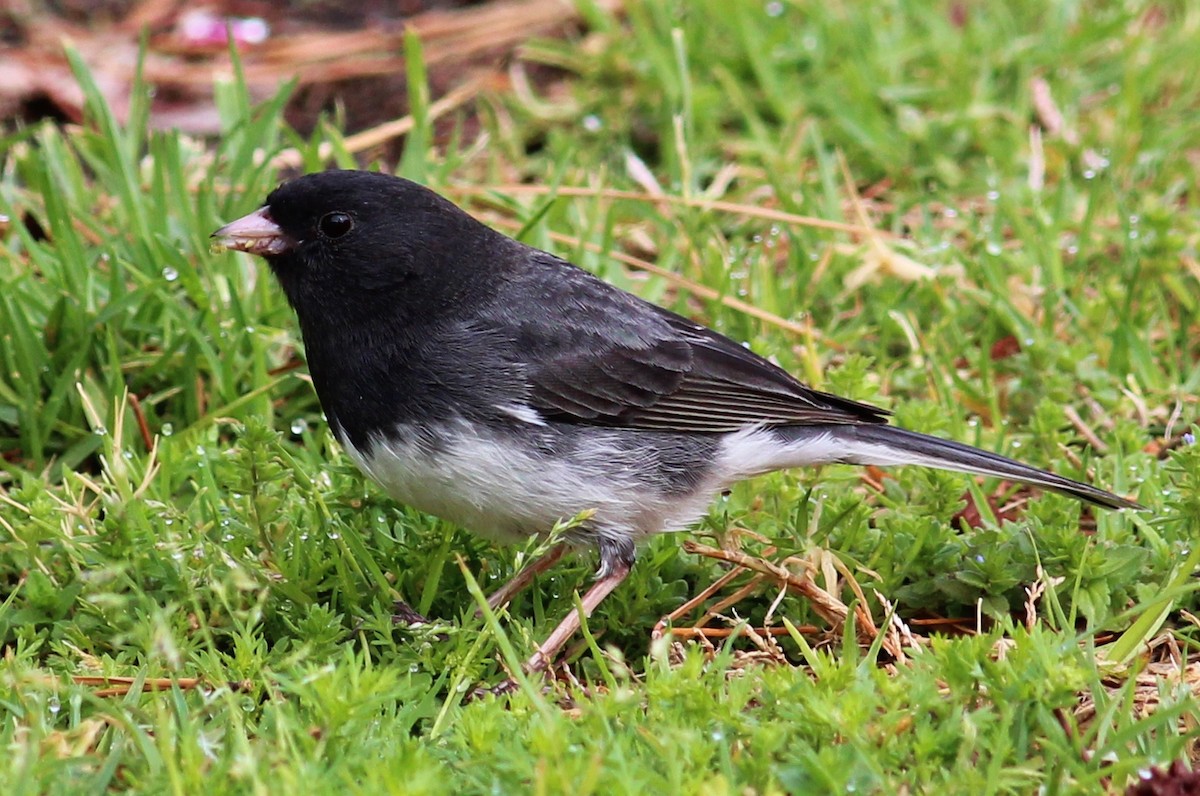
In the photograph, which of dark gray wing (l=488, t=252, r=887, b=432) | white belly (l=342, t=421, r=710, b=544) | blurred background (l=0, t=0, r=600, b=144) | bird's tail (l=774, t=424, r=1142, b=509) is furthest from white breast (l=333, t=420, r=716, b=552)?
blurred background (l=0, t=0, r=600, b=144)

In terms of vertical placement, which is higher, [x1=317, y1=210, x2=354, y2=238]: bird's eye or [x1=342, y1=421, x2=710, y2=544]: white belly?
[x1=317, y1=210, x2=354, y2=238]: bird's eye

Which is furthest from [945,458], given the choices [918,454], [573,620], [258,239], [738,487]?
[258,239]

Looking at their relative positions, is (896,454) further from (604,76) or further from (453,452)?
(604,76)

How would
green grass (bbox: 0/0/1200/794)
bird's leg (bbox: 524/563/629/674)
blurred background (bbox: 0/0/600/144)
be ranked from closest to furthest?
green grass (bbox: 0/0/1200/794) → bird's leg (bbox: 524/563/629/674) → blurred background (bbox: 0/0/600/144)

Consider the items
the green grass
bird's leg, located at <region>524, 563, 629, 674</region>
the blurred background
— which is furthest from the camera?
the blurred background

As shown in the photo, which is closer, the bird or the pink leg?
the bird

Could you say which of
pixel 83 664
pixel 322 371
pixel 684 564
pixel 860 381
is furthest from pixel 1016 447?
pixel 83 664

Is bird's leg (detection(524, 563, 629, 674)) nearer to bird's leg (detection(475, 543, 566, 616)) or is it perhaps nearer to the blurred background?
bird's leg (detection(475, 543, 566, 616))

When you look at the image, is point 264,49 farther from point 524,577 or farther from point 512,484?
point 512,484

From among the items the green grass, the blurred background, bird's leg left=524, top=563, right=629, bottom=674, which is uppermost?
the blurred background
